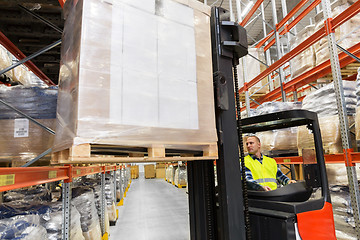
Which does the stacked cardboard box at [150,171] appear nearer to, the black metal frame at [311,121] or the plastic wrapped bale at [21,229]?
the plastic wrapped bale at [21,229]

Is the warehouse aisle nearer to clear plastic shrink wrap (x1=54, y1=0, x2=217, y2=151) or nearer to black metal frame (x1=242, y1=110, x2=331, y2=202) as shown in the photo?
black metal frame (x1=242, y1=110, x2=331, y2=202)

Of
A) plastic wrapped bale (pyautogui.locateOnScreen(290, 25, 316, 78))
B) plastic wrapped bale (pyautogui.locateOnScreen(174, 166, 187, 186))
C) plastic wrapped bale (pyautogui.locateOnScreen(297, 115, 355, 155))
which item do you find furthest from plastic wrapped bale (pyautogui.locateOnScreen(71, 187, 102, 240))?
plastic wrapped bale (pyautogui.locateOnScreen(174, 166, 187, 186))

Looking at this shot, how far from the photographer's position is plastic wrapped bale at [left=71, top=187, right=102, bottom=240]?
13.1ft

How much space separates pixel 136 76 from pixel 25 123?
1.79m

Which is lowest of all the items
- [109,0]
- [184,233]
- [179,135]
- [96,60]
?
[184,233]

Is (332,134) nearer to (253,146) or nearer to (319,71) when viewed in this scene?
(253,146)

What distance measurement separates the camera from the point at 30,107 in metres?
2.58

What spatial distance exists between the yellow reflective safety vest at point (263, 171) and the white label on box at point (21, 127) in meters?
2.75

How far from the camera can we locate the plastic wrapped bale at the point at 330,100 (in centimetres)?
341

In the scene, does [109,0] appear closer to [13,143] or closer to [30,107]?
[30,107]

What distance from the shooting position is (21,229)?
220 cm

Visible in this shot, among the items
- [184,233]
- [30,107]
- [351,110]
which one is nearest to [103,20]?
[30,107]

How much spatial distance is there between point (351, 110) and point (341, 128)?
1.70 ft

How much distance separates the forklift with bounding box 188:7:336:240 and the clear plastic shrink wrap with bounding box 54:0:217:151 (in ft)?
0.58
